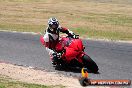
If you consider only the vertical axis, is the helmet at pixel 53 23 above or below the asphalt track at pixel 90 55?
above

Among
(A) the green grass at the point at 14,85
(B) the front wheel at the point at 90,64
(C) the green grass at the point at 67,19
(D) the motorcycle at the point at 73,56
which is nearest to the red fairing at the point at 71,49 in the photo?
(D) the motorcycle at the point at 73,56

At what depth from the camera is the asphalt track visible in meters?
14.5

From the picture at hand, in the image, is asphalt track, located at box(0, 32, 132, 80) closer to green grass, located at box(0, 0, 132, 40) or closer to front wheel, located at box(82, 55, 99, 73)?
front wheel, located at box(82, 55, 99, 73)

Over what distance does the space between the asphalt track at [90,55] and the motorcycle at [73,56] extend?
0.99ft

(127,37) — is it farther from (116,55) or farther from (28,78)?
(28,78)

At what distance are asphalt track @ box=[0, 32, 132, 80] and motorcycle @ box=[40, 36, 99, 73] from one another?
0.99 feet

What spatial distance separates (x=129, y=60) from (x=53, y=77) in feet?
13.6

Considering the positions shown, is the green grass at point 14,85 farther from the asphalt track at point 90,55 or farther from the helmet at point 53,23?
the helmet at point 53,23

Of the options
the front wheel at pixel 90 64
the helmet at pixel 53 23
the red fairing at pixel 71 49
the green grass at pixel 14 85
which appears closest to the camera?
the green grass at pixel 14 85

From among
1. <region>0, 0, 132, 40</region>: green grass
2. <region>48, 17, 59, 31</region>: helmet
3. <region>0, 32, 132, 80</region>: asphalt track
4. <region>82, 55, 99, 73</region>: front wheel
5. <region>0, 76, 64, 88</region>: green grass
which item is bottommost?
<region>0, 0, 132, 40</region>: green grass

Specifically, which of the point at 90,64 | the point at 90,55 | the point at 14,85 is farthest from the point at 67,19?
the point at 14,85

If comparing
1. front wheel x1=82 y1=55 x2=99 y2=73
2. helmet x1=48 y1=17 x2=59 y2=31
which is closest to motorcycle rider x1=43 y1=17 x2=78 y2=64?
helmet x1=48 y1=17 x2=59 y2=31

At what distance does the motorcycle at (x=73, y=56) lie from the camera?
1441cm

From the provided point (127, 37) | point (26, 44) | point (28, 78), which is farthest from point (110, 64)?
point (127, 37)
